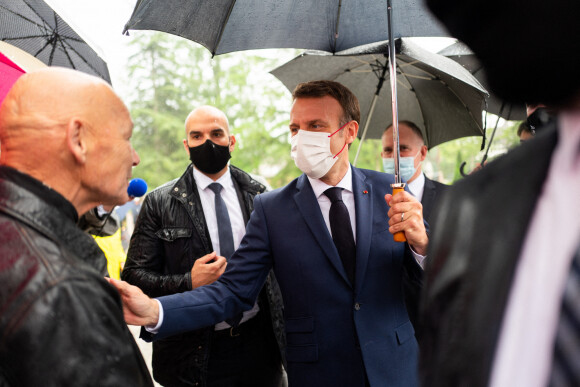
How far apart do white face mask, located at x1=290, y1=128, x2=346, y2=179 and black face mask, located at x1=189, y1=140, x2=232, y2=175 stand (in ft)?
3.64

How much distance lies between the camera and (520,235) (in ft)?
2.97

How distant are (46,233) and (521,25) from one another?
52.6 inches

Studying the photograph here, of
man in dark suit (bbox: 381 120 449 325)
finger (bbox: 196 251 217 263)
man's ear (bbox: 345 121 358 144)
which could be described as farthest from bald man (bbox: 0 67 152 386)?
man in dark suit (bbox: 381 120 449 325)

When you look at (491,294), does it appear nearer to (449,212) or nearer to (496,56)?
(449,212)

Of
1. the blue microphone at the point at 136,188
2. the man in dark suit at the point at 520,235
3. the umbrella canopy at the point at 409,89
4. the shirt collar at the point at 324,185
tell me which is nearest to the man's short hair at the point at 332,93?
the shirt collar at the point at 324,185

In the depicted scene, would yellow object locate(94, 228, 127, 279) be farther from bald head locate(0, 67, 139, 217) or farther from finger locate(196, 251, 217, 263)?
bald head locate(0, 67, 139, 217)

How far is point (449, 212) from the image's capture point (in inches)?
43.4

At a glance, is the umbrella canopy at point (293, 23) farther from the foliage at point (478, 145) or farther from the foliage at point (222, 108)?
the foliage at point (222, 108)

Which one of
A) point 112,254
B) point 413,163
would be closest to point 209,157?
point 413,163

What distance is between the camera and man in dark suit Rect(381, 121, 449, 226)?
16.4 feet

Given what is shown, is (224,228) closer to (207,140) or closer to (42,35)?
(207,140)

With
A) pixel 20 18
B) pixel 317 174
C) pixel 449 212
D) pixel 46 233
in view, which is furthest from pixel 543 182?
pixel 20 18

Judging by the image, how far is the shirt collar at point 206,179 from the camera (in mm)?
4055

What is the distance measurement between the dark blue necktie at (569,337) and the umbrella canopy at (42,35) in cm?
347
